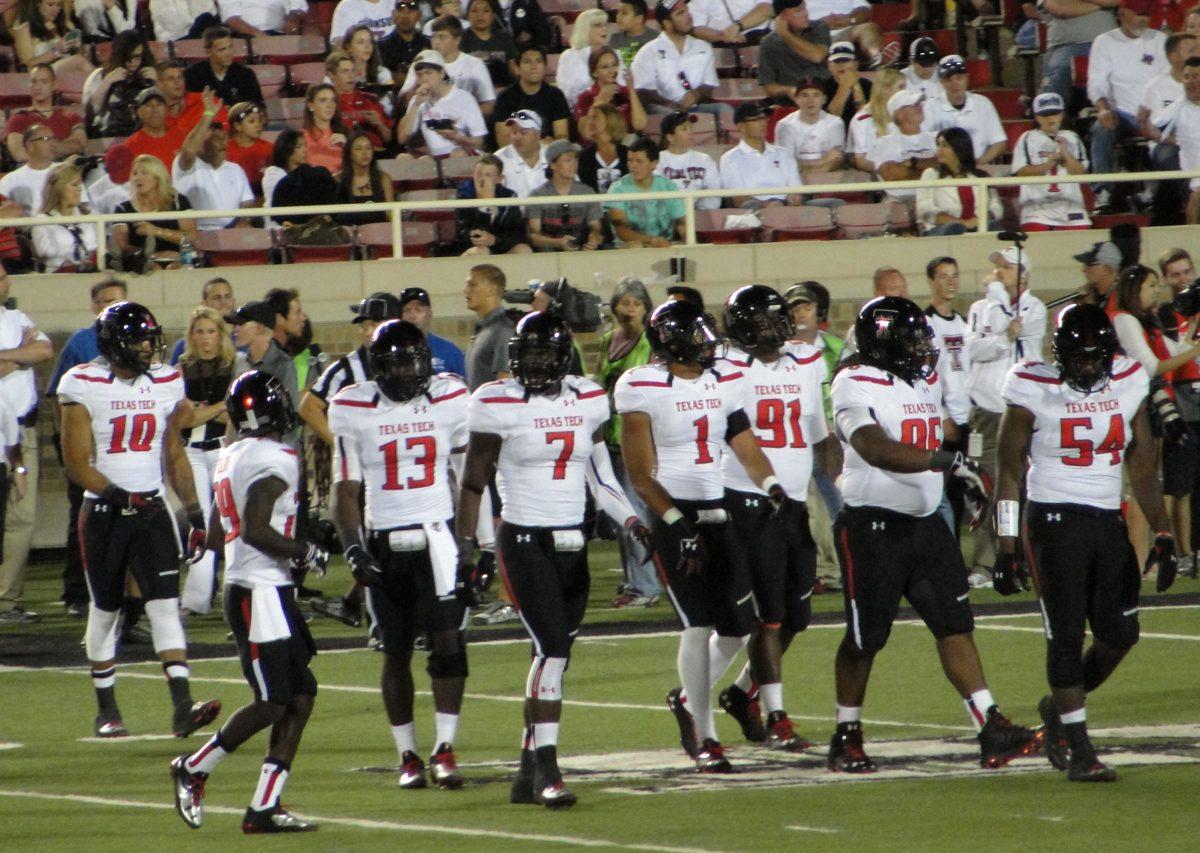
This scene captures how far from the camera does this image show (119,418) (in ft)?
31.7

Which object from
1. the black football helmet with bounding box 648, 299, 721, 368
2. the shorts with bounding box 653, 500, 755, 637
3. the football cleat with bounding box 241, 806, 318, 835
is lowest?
the football cleat with bounding box 241, 806, 318, 835

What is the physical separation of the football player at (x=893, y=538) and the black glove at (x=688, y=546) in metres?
0.58

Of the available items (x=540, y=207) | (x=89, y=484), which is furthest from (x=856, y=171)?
(x=89, y=484)

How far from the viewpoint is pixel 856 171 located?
16.9m

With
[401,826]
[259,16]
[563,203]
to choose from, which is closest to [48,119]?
[259,16]

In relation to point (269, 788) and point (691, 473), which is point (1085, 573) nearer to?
point (691, 473)

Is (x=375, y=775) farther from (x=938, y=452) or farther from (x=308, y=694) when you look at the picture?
(x=938, y=452)

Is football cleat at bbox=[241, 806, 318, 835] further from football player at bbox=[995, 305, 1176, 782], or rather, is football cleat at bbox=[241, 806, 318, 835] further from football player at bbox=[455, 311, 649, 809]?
football player at bbox=[995, 305, 1176, 782]

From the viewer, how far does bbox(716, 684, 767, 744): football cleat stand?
887cm

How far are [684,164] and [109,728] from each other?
8.49 meters

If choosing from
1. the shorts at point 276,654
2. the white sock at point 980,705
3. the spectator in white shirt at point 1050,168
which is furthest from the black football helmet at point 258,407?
the spectator in white shirt at point 1050,168

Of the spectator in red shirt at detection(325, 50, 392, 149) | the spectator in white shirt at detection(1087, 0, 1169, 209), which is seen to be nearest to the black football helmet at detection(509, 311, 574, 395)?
the spectator in red shirt at detection(325, 50, 392, 149)

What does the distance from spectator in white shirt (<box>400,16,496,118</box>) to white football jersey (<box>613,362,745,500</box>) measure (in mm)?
9680

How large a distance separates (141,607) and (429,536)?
501 cm
